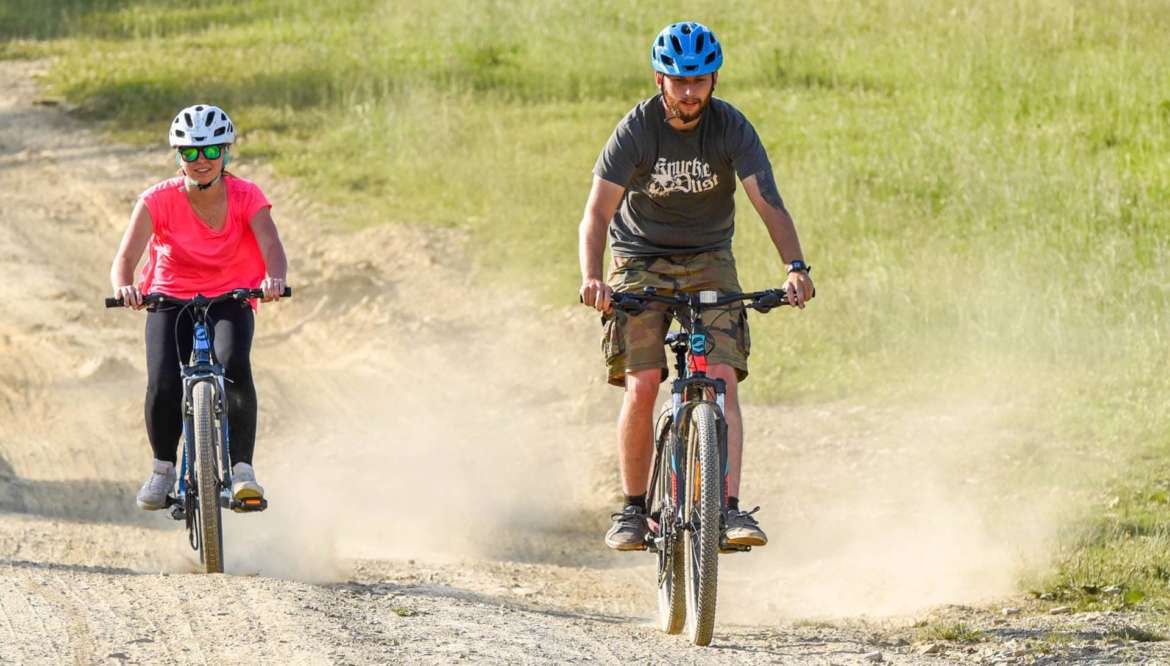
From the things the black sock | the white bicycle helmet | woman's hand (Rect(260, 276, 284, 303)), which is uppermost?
the white bicycle helmet

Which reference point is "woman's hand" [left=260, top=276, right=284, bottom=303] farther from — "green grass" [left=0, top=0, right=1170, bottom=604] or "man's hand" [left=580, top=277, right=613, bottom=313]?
"green grass" [left=0, top=0, right=1170, bottom=604]

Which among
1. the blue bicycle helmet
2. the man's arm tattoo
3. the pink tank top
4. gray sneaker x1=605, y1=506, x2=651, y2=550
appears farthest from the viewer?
the pink tank top

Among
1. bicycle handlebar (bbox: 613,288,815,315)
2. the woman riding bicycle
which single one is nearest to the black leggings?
the woman riding bicycle

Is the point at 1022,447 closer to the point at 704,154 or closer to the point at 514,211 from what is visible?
the point at 704,154

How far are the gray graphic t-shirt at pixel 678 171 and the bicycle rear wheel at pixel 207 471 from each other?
194 cm

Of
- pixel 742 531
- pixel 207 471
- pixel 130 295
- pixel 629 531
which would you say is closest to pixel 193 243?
pixel 130 295

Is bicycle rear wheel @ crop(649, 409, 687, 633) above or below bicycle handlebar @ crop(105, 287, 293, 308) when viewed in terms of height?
below

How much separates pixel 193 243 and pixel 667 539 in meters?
2.54

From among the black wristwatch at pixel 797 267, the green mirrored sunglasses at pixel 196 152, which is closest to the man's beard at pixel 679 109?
the black wristwatch at pixel 797 267

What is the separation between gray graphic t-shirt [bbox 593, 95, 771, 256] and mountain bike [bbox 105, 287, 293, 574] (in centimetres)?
161

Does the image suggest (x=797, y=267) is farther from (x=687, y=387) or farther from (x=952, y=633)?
(x=952, y=633)

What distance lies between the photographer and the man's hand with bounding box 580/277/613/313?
20.2 ft

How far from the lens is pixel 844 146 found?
54.9 feet

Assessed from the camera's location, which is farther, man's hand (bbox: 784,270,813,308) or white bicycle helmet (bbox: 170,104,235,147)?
white bicycle helmet (bbox: 170,104,235,147)
